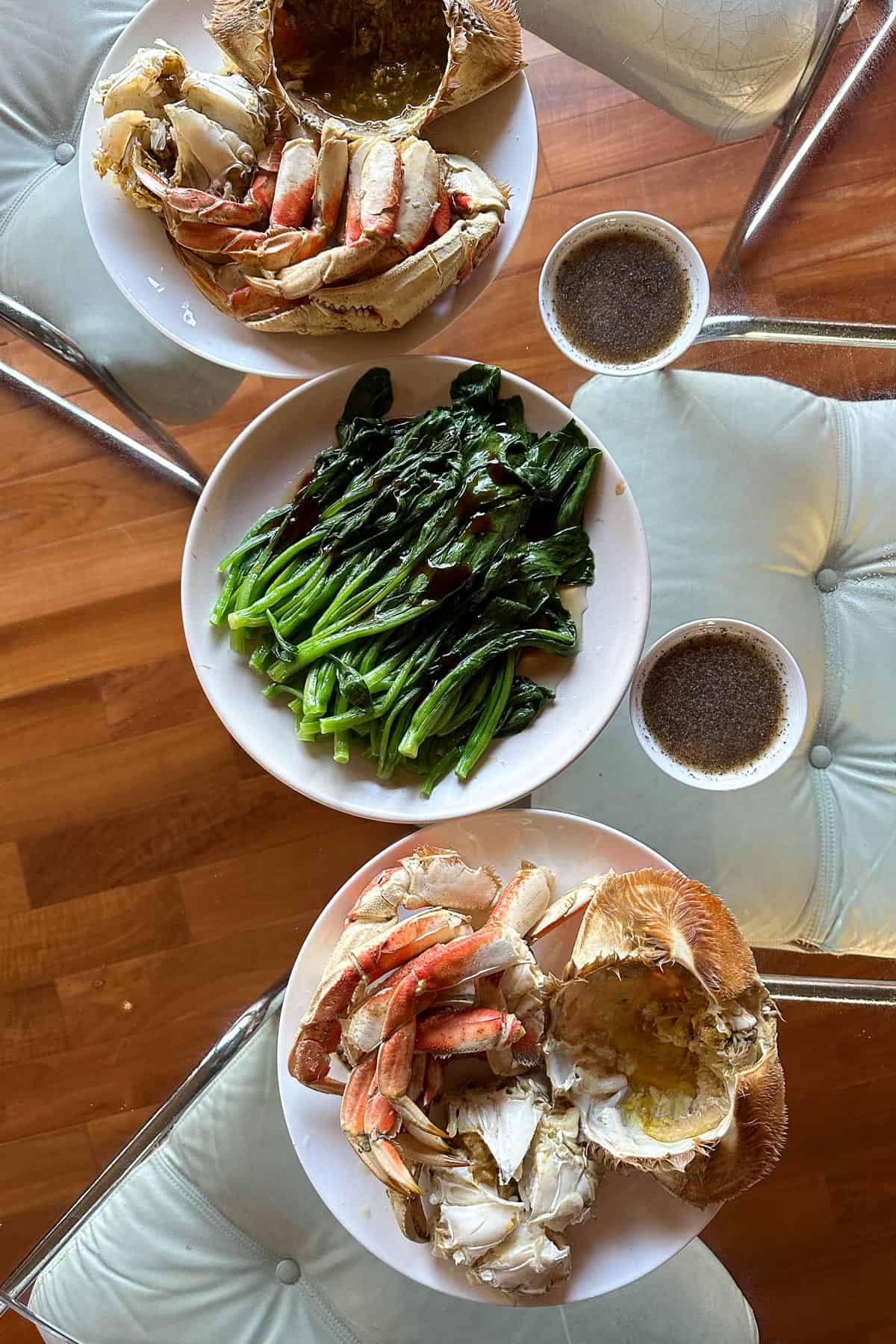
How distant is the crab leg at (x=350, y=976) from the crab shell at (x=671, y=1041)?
5.7 inches

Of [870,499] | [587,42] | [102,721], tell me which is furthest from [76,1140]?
[587,42]

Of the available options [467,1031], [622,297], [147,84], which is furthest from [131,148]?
[467,1031]

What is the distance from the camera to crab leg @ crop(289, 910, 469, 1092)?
1.02 m

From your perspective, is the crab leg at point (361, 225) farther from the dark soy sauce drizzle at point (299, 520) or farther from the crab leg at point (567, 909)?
the crab leg at point (567, 909)

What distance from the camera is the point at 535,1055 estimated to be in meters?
1.03

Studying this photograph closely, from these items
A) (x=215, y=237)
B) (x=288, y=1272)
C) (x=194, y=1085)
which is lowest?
(x=288, y=1272)

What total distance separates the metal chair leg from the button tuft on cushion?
139 cm

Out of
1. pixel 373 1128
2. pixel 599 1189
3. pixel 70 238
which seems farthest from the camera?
pixel 70 238

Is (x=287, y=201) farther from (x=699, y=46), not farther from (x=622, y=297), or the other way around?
(x=699, y=46)

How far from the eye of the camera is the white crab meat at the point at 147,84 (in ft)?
3.66

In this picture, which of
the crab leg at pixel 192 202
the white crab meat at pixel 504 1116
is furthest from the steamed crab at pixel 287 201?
the white crab meat at pixel 504 1116

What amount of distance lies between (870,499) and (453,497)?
0.56 m

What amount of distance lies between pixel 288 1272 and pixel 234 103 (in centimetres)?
144

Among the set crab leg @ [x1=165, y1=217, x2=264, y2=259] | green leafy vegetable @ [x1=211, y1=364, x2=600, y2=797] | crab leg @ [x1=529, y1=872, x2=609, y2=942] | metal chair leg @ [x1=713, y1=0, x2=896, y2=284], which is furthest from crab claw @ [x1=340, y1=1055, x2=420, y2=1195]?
metal chair leg @ [x1=713, y1=0, x2=896, y2=284]
